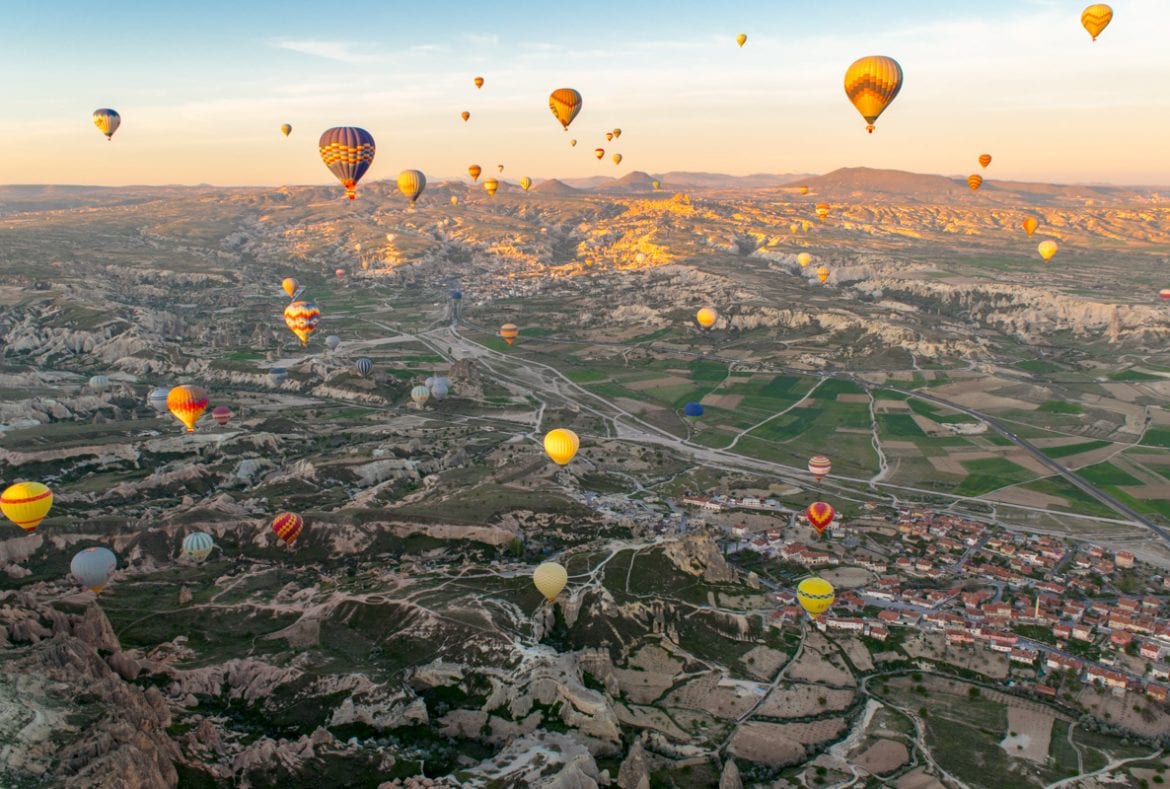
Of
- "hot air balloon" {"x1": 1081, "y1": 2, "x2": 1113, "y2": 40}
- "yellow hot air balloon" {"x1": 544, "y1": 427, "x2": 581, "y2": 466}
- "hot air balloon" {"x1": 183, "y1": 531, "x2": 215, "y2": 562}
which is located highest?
Result: "hot air balloon" {"x1": 1081, "y1": 2, "x2": 1113, "y2": 40}

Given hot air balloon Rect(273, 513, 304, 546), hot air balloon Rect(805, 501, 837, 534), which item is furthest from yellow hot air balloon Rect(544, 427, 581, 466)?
hot air balloon Rect(273, 513, 304, 546)

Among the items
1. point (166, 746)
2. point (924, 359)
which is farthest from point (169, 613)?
point (924, 359)

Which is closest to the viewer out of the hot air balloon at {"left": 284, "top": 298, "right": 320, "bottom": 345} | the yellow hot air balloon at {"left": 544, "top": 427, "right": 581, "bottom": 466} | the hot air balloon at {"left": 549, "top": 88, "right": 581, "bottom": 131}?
the yellow hot air balloon at {"left": 544, "top": 427, "right": 581, "bottom": 466}

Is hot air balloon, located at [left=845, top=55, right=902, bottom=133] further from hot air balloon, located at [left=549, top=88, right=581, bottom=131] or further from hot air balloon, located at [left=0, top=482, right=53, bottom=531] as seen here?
hot air balloon, located at [left=0, top=482, right=53, bottom=531]

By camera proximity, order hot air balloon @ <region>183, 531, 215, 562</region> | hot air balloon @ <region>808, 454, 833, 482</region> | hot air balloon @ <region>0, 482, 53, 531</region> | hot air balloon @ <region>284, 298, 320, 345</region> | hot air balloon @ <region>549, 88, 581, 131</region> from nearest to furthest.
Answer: hot air balloon @ <region>0, 482, 53, 531</region> → hot air balloon @ <region>183, 531, 215, 562</region> → hot air balloon @ <region>808, 454, 833, 482</region> → hot air balloon @ <region>549, 88, 581, 131</region> → hot air balloon @ <region>284, 298, 320, 345</region>

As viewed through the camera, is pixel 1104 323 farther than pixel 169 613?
Yes

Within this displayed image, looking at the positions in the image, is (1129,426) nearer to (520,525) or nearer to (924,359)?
(924,359)
